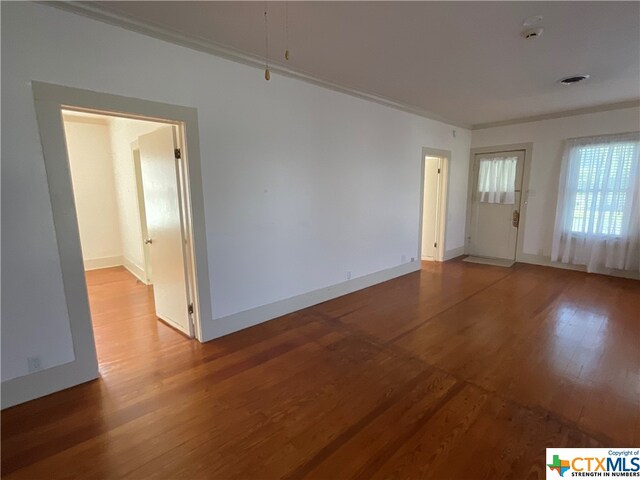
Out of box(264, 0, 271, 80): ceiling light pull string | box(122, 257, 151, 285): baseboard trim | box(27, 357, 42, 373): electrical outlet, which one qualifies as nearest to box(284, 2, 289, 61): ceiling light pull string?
box(264, 0, 271, 80): ceiling light pull string

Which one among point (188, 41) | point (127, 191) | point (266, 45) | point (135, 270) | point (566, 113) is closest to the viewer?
point (188, 41)

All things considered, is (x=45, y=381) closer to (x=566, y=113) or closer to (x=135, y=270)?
(x=135, y=270)

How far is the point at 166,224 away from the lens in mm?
3090

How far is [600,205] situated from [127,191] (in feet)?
25.7

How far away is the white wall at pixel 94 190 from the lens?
560 centimetres

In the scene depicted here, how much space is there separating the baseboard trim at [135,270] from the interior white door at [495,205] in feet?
20.8

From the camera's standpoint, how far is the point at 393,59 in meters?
2.93

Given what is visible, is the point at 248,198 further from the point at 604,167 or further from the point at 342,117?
the point at 604,167

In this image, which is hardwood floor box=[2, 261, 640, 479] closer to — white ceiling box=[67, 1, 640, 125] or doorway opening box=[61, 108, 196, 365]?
doorway opening box=[61, 108, 196, 365]

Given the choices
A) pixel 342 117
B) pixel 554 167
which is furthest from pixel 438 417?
pixel 554 167

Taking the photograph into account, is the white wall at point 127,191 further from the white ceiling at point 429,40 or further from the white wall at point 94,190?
the white ceiling at point 429,40

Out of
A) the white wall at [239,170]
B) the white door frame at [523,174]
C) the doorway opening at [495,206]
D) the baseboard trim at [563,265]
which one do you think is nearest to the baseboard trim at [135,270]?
the white wall at [239,170]

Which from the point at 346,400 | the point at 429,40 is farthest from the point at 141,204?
the point at 429,40

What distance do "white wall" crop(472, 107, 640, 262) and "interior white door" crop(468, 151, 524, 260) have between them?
22 centimetres
